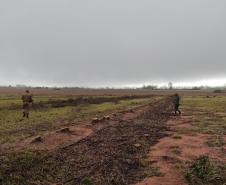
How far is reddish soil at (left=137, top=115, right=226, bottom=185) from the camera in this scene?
1097cm

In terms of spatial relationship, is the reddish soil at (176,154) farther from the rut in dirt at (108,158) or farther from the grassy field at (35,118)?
the grassy field at (35,118)

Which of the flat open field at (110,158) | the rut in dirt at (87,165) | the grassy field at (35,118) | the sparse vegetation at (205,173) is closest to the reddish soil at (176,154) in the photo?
the flat open field at (110,158)

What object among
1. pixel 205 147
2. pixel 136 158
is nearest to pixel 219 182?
pixel 136 158

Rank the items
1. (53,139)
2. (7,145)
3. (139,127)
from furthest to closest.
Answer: (139,127)
(53,139)
(7,145)

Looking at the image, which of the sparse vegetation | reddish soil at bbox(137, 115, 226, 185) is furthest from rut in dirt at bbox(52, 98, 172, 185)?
the sparse vegetation

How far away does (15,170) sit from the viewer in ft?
36.3

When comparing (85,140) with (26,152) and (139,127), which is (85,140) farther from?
(139,127)

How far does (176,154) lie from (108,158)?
132 inches

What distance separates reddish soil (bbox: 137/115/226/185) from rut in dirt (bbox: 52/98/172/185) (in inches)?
19.6

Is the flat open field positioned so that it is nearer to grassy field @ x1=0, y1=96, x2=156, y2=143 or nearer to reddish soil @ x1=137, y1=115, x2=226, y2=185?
reddish soil @ x1=137, y1=115, x2=226, y2=185

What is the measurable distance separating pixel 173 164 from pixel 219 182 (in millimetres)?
2354

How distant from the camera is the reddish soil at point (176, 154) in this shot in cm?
1097

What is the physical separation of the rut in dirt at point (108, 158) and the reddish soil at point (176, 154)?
1.64 ft

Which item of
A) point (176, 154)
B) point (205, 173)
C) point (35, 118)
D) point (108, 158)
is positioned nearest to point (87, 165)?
point (108, 158)
